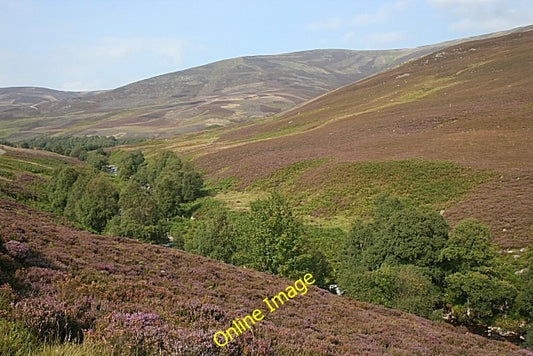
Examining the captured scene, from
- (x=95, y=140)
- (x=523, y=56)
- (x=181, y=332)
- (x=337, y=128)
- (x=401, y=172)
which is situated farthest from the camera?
(x=95, y=140)

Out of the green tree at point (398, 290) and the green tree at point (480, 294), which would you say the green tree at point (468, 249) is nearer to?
the green tree at point (480, 294)

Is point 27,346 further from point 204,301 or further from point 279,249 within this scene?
point 279,249

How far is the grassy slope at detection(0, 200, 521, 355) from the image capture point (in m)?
7.55

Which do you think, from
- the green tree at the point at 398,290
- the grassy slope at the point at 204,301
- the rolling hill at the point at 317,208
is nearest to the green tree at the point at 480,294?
the green tree at the point at 398,290

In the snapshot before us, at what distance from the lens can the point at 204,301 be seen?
10156 mm

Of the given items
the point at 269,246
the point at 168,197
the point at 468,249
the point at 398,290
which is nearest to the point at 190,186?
the point at 168,197

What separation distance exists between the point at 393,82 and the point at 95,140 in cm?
12613

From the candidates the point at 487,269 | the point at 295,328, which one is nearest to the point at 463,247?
the point at 487,269

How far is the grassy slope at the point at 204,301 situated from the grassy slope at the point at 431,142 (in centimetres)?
2029

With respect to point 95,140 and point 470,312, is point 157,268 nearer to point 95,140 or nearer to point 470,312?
point 470,312

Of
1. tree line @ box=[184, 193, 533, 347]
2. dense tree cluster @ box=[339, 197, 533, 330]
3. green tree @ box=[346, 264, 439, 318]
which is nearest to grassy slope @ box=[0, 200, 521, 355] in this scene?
green tree @ box=[346, 264, 439, 318]

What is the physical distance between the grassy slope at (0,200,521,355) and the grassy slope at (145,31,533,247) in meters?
20.3

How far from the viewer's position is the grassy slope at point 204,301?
24.8 feet

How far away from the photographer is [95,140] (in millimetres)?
162875
